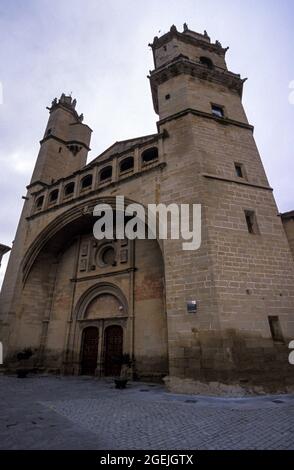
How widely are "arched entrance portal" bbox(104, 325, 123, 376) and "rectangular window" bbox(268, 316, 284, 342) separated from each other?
6.86 metres

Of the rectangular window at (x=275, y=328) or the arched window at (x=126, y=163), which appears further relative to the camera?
the arched window at (x=126, y=163)

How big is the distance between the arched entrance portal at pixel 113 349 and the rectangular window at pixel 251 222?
7582 mm

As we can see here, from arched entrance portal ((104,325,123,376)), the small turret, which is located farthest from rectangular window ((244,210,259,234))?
the small turret

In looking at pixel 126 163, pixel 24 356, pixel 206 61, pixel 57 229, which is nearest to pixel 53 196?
pixel 57 229

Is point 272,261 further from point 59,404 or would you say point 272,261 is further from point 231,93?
point 231,93

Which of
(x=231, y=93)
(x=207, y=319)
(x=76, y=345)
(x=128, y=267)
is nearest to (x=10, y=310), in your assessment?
(x=76, y=345)

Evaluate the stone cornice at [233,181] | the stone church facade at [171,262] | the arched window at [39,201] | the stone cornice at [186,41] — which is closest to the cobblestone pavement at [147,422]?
the stone church facade at [171,262]

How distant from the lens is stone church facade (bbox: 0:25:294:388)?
725 cm

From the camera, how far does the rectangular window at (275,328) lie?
7.35m

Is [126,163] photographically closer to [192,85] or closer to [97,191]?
[97,191]

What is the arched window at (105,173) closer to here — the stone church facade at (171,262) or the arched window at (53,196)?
the stone church facade at (171,262)

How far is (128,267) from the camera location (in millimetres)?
12234

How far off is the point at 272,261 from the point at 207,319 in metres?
3.28

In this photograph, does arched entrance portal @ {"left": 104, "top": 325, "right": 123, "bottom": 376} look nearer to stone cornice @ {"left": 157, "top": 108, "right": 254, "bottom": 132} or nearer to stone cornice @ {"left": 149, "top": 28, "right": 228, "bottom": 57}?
stone cornice @ {"left": 157, "top": 108, "right": 254, "bottom": 132}
